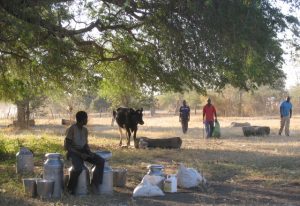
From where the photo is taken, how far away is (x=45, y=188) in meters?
10.5

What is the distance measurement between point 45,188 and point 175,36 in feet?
Answer: 16.0

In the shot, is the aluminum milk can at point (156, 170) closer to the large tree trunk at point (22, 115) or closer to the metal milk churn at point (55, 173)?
the metal milk churn at point (55, 173)

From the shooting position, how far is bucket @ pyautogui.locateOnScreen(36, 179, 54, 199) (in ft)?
34.5

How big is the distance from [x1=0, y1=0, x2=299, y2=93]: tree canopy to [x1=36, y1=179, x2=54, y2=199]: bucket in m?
3.45

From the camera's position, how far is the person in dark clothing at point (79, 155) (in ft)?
36.0

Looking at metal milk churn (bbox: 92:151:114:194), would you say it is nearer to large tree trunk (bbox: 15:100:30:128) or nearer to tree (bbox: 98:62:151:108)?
tree (bbox: 98:62:151:108)

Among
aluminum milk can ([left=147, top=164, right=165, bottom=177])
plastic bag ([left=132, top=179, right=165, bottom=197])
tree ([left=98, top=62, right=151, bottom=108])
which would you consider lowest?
plastic bag ([left=132, top=179, right=165, bottom=197])

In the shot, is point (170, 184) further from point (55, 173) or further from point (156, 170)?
point (55, 173)

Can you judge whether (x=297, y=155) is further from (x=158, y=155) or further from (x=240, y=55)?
(x=240, y=55)

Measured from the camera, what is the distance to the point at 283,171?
46.6 ft

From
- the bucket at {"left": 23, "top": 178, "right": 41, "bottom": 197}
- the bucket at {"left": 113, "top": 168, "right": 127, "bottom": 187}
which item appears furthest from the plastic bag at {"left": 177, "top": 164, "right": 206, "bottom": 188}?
the bucket at {"left": 23, "top": 178, "right": 41, "bottom": 197}

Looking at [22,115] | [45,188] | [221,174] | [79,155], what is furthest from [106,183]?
[22,115]

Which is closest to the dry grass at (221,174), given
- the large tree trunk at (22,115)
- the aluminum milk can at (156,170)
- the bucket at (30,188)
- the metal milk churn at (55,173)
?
the bucket at (30,188)

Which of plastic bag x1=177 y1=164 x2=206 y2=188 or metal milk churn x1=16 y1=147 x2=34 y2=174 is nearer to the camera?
plastic bag x1=177 y1=164 x2=206 y2=188
